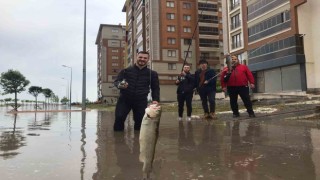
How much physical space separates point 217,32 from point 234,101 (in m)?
62.8

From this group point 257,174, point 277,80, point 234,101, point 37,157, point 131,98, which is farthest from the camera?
point 277,80

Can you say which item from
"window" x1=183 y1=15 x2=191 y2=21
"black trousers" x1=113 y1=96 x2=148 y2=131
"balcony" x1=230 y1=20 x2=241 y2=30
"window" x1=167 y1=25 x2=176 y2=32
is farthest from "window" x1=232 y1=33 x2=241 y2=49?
"black trousers" x1=113 y1=96 x2=148 y2=131

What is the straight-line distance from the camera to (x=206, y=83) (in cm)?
1044

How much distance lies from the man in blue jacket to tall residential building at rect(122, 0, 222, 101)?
182 feet

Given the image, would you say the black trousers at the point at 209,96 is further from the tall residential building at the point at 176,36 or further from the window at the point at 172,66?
the window at the point at 172,66

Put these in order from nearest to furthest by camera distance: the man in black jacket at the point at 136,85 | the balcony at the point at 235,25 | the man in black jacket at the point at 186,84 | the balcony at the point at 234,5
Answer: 1. the man in black jacket at the point at 136,85
2. the man in black jacket at the point at 186,84
3. the balcony at the point at 235,25
4. the balcony at the point at 234,5

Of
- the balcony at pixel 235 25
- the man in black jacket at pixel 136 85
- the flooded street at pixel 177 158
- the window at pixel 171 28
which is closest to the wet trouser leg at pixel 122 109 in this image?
the man in black jacket at pixel 136 85

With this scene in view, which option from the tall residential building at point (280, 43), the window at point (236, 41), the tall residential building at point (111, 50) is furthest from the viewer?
the tall residential building at point (111, 50)

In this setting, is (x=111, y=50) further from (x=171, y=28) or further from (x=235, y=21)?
(x=235, y=21)

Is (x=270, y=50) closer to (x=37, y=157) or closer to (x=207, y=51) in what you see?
(x=207, y=51)

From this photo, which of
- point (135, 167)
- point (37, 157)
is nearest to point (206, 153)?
point (135, 167)

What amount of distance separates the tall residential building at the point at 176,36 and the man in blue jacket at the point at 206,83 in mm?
55446

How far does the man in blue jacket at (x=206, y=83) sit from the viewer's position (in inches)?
414

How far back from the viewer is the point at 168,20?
67750mm
